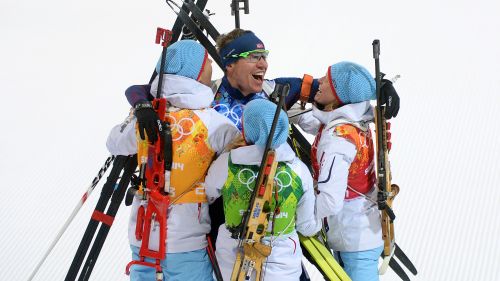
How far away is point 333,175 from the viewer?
85.6 inches

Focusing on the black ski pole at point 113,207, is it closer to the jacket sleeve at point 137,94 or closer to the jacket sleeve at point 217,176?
the jacket sleeve at point 137,94

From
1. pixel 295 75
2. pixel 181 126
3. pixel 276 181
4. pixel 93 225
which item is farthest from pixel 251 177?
pixel 295 75

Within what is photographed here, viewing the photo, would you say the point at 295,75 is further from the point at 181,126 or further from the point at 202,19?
the point at 181,126

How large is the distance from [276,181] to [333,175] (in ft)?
0.80

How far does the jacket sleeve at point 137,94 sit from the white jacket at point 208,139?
0.06 meters

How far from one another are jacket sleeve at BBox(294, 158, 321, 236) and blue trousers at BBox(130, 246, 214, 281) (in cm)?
36

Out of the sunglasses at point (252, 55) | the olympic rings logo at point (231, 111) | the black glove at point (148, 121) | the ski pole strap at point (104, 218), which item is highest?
the sunglasses at point (252, 55)

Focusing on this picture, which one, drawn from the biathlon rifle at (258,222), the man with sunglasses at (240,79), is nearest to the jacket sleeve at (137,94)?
the man with sunglasses at (240,79)

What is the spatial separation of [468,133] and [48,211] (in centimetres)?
303

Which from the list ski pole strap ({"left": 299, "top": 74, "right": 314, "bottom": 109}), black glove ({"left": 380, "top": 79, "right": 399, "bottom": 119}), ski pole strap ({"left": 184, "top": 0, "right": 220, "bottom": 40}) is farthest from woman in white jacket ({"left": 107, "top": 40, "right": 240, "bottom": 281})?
black glove ({"left": 380, "top": 79, "right": 399, "bottom": 119})

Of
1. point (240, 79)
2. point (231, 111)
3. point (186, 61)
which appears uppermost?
point (186, 61)

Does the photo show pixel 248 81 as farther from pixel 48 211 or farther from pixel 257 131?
pixel 48 211

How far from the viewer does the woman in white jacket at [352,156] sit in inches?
90.4

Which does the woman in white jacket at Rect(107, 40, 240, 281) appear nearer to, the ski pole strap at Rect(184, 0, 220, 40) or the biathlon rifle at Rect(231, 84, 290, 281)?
the biathlon rifle at Rect(231, 84, 290, 281)
